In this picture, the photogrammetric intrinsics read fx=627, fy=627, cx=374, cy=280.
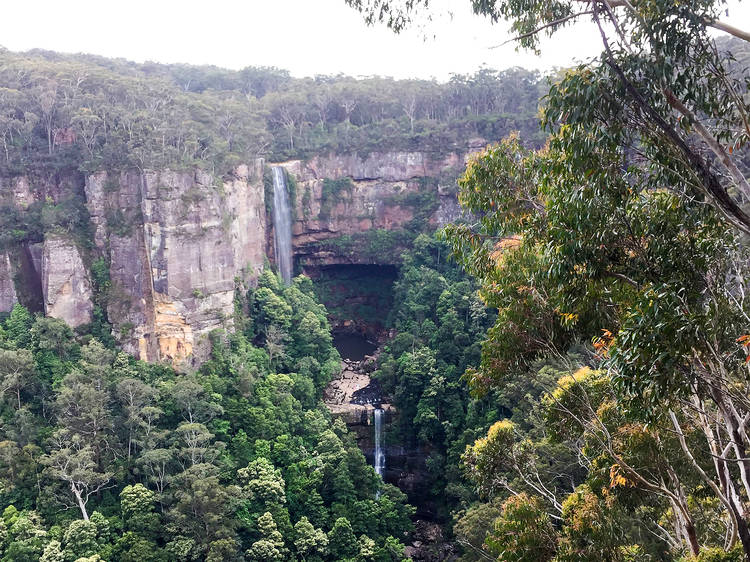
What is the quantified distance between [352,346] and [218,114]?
10.9 metres

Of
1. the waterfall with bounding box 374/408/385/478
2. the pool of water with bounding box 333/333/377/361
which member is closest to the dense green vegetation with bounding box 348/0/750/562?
the waterfall with bounding box 374/408/385/478

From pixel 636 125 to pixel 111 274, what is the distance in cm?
1753

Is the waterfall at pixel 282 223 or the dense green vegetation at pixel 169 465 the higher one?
the waterfall at pixel 282 223

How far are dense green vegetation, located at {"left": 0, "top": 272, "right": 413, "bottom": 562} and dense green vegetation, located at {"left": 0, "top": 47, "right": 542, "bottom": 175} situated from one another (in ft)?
18.3

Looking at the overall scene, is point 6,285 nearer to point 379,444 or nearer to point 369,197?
point 379,444

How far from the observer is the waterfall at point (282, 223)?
26.0m

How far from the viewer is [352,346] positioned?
26906 millimetres

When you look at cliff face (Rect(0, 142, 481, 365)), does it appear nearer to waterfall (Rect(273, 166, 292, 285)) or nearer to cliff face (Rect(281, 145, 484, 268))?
waterfall (Rect(273, 166, 292, 285))

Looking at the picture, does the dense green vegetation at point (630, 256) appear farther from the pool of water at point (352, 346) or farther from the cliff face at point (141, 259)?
the pool of water at point (352, 346)

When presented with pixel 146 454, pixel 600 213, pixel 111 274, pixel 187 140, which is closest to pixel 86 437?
pixel 146 454

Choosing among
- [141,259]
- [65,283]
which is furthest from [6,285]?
[141,259]

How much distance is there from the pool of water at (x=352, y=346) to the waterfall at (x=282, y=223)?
134 inches

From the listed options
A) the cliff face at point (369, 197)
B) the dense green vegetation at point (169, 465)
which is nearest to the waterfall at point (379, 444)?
the dense green vegetation at point (169, 465)

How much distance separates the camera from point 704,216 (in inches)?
161
